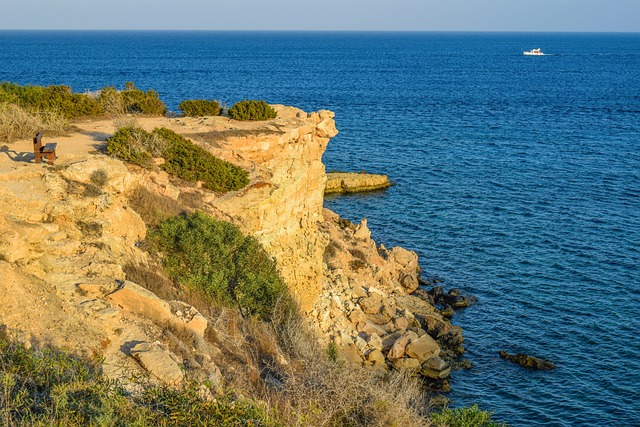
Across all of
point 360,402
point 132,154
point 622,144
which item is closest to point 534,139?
point 622,144

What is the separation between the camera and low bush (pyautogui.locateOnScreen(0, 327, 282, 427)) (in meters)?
8.55

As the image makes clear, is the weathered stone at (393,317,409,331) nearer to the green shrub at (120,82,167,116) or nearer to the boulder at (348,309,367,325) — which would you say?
the boulder at (348,309,367,325)

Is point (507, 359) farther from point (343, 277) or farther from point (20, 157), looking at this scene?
point (20, 157)

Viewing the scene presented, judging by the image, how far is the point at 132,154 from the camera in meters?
21.1

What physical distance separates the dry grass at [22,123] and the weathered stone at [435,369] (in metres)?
16.4

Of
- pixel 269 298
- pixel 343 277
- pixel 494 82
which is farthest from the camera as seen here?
pixel 494 82

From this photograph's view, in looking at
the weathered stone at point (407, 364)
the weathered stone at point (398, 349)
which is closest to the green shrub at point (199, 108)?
the weathered stone at point (398, 349)

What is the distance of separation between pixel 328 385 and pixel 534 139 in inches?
2269

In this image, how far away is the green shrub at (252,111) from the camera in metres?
29.0

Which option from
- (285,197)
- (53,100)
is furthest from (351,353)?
(53,100)

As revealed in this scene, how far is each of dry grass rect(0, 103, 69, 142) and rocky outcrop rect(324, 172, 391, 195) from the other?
26013mm

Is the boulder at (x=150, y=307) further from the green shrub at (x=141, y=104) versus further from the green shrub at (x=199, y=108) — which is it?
the green shrub at (x=141, y=104)

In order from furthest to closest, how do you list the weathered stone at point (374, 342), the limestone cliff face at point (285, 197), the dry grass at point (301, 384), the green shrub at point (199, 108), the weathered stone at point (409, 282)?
the weathered stone at point (409, 282)
the green shrub at point (199, 108)
the weathered stone at point (374, 342)
the limestone cliff face at point (285, 197)
the dry grass at point (301, 384)

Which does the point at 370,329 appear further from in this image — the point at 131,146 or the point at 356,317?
the point at 131,146
